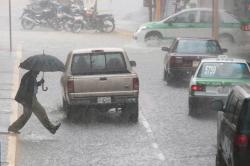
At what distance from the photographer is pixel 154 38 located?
3666 centimetres

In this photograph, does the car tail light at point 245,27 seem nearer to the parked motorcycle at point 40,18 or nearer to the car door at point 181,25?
the car door at point 181,25

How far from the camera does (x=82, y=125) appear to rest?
16.9 metres

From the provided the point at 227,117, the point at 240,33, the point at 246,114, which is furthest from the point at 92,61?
the point at 240,33

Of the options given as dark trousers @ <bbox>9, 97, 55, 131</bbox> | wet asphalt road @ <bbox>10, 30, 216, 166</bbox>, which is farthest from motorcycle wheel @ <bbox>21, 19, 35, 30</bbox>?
dark trousers @ <bbox>9, 97, 55, 131</bbox>

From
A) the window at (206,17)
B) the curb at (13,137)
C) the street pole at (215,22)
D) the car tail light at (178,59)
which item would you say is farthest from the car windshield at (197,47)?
the window at (206,17)

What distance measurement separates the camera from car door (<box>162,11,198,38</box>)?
35938 mm

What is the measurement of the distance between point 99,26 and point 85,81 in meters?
28.0

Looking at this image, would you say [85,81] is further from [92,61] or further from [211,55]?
[211,55]

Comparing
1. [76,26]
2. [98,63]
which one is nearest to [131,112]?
[98,63]

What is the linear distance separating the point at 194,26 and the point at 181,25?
62cm

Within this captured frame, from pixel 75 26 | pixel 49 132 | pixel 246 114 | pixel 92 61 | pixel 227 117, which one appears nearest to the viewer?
pixel 246 114

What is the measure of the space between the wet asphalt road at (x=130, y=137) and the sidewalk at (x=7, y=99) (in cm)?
26

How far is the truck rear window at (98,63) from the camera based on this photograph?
17094mm

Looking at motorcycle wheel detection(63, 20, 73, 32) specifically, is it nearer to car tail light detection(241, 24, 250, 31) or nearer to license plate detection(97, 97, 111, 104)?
car tail light detection(241, 24, 250, 31)
